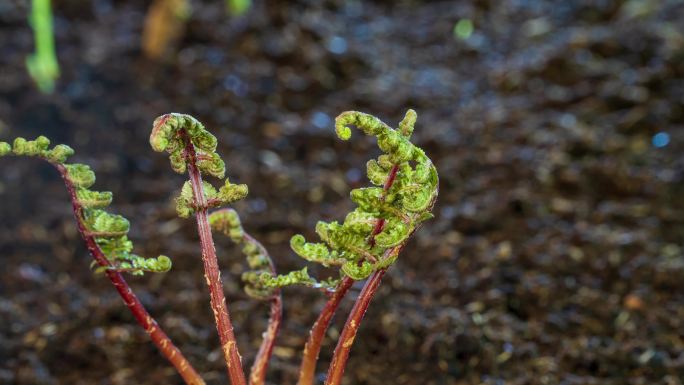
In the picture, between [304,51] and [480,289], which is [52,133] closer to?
[304,51]

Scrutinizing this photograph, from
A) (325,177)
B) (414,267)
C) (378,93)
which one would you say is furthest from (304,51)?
(414,267)

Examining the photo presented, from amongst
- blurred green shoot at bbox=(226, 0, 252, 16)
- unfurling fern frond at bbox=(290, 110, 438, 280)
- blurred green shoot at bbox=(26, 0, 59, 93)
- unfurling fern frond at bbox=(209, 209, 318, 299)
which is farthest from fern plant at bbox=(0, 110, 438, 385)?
blurred green shoot at bbox=(226, 0, 252, 16)

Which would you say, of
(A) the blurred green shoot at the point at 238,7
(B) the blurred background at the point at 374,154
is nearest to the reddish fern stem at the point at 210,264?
(B) the blurred background at the point at 374,154

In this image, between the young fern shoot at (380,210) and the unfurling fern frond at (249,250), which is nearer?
the young fern shoot at (380,210)


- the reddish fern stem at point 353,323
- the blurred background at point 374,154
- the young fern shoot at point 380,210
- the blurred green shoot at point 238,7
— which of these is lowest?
the reddish fern stem at point 353,323

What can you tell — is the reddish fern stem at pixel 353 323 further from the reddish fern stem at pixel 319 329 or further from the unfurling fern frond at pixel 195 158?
the unfurling fern frond at pixel 195 158
